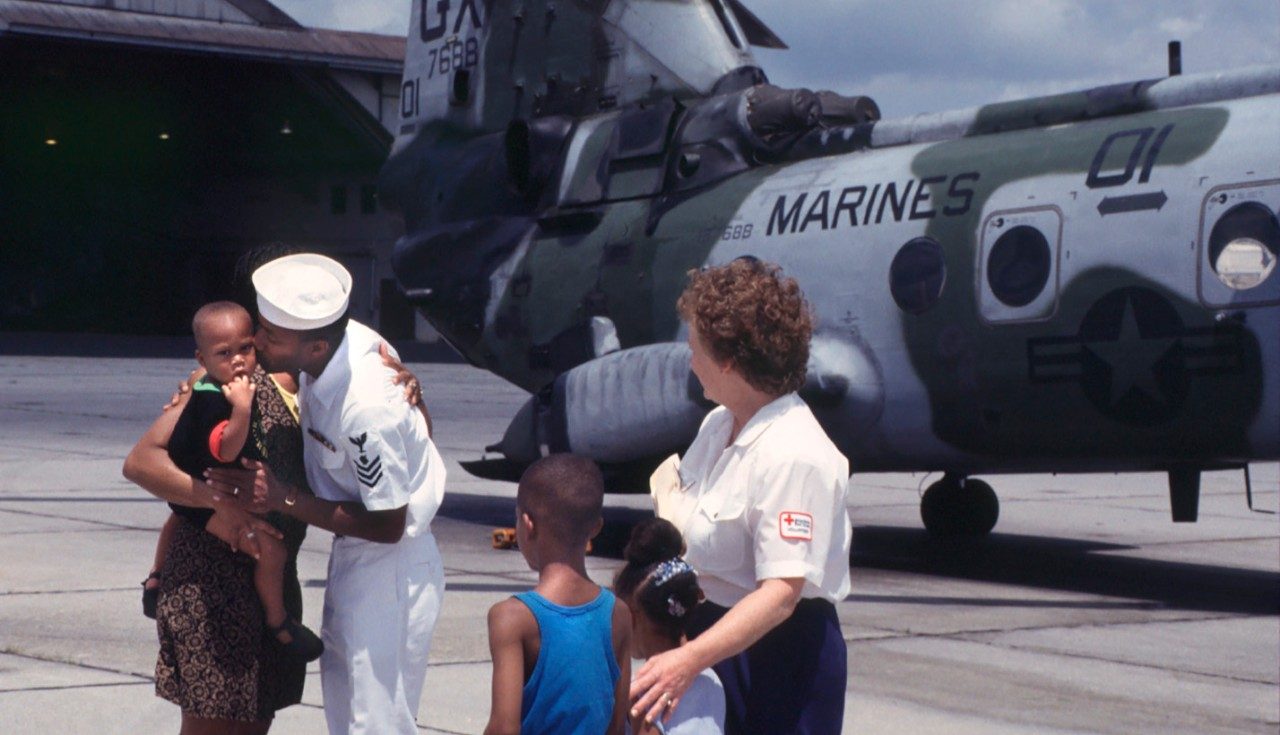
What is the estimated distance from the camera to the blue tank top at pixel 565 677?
3.65m

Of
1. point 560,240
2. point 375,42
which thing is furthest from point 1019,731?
point 375,42

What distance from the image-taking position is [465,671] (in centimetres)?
782

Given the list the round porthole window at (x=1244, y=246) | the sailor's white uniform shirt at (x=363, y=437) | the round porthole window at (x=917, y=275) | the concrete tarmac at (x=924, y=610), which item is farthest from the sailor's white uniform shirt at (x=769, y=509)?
the round porthole window at (x=917, y=275)

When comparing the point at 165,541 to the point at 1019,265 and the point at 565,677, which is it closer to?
the point at 565,677

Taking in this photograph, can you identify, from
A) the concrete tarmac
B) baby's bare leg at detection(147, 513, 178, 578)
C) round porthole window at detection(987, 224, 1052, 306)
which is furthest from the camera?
round porthole window at detection(987, 224, 1052, 306)

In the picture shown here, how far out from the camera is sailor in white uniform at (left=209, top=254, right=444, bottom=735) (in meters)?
4.40

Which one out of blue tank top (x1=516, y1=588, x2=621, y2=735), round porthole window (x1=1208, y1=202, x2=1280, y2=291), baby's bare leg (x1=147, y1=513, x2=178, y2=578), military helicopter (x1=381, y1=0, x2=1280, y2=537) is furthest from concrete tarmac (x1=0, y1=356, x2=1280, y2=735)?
blue tank top (x1=516, y1=588, x2=621, y2=735)

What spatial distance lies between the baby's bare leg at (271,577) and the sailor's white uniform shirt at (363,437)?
0.22 m

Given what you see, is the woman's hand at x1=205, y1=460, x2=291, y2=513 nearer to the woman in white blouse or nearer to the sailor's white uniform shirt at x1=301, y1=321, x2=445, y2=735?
the sailor's white uniform shirt at x1=301, y1=321, x2=445, y2=735

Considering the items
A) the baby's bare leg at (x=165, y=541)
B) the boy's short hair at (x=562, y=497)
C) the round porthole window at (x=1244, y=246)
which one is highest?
the boy's short hair at (x=562, y=497)

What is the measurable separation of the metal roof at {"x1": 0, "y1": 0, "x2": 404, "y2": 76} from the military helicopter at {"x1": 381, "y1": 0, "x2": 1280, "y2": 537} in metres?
24.8

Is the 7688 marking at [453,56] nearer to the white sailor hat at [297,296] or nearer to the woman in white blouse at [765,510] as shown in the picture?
the white sailor hat at [297,296]

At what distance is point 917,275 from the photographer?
1095 centimetres

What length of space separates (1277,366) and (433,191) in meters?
7.65
